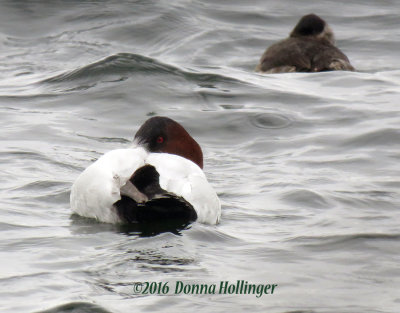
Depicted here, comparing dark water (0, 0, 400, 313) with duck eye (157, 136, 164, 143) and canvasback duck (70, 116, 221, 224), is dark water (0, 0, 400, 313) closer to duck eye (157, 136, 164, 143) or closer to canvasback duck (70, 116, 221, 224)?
canvasback duck (70, 116, 221, 224)

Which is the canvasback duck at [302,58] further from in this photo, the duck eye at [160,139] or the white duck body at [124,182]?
the white duck body at [124,182]

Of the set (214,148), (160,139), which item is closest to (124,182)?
(160,139)

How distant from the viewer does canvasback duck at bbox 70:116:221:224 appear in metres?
6.40

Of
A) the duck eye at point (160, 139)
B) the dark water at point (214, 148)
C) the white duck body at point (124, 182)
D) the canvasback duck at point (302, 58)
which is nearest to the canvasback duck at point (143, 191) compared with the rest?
the white duck body at point (124, 182)

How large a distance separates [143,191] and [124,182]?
0.78 ft

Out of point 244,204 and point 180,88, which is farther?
point 180,88

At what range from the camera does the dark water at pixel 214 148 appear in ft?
18.0

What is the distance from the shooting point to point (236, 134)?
33.7 feet

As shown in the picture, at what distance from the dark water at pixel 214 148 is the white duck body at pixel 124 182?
0.14m

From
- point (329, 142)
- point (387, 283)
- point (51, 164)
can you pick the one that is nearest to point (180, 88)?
point (329, 142)

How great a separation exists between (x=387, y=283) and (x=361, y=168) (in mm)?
3186

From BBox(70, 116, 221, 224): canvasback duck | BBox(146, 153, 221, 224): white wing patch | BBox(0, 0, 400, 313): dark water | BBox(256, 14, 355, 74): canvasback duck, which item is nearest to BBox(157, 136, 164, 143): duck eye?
BBox(70, 116, 221, 224): canvasback duck

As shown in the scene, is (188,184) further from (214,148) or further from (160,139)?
(214,148)

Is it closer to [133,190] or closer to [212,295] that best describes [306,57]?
[133,190]
